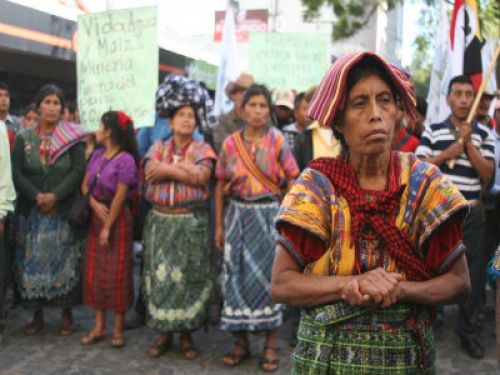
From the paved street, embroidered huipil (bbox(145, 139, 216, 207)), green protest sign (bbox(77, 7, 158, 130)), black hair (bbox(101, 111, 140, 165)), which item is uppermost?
green protest sign (bbox(77, 7, 158, 130))

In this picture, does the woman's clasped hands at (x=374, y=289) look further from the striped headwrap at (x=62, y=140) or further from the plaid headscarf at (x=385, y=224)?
the striped headwrap at (x=62, y=140)

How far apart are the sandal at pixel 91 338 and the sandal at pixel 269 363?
1418mm

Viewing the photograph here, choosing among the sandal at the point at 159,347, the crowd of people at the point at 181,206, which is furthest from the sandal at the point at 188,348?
the sandal at the point at 159,347

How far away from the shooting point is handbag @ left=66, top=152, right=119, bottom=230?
4.96 m

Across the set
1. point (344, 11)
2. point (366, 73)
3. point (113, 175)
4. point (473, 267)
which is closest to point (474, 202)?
point (473, 267)

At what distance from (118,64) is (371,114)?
4.62m

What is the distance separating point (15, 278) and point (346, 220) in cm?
423

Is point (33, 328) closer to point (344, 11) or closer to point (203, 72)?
point (203, 72)

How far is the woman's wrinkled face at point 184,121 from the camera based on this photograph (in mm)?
4625

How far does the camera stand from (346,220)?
180 cm

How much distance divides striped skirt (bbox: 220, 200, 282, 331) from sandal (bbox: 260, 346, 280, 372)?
208mm

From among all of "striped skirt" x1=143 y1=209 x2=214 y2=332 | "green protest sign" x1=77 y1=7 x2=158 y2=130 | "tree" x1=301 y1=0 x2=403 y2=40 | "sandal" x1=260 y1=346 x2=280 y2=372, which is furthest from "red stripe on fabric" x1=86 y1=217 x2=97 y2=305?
"tree" x1=301 y1=0 x2=403 y2=40

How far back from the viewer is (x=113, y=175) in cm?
488

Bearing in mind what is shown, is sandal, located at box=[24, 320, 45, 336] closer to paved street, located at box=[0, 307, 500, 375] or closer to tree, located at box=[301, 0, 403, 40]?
paved street, located at box=[0, 307, 500, 375]
